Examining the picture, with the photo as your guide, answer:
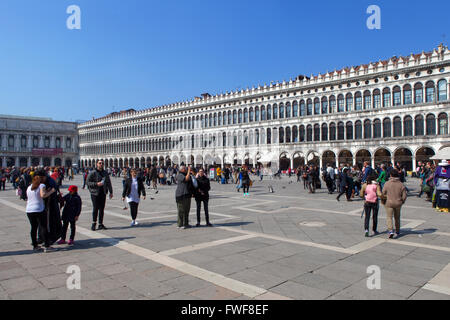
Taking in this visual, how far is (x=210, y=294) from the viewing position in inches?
158

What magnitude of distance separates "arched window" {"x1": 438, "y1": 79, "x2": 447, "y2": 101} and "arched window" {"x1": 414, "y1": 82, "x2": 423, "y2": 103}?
6.32 ft

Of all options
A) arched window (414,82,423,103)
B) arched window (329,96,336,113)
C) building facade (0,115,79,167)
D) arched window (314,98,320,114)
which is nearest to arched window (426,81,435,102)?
arched window (414,82,423,103)

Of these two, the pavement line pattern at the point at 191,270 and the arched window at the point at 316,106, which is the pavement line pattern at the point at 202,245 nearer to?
the pavement line pattern at the point at 191,270

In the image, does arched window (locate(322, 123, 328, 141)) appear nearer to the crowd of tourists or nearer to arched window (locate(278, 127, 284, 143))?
arched window (locate(278, 127, 284, 143))

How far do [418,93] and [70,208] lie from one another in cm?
4507

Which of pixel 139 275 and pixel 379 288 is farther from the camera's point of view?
pixel 139 275

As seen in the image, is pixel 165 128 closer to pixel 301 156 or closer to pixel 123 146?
pixel 123 146

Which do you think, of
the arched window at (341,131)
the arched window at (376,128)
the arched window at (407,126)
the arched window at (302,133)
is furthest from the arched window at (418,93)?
the arched window at (302,133)

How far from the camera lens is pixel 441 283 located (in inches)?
174

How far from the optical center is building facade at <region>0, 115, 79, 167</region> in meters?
90.8

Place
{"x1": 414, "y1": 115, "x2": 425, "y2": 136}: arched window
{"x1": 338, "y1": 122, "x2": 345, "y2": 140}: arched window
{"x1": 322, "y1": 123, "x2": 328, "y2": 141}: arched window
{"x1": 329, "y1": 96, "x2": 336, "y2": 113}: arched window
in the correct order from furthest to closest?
{"x1": 322, "y1": 123, "x2": 328, "y2": 141}: arched window, {"x1": 329, "y1": 96, "x2": 336, "y2": 113}: arched window, {"x1": 338, "y1": 122, "x2": 345, "y2": 140}: arched window, {"x1": 414, "y1": 115, "x2": 425, "y2": 136}: arched window
